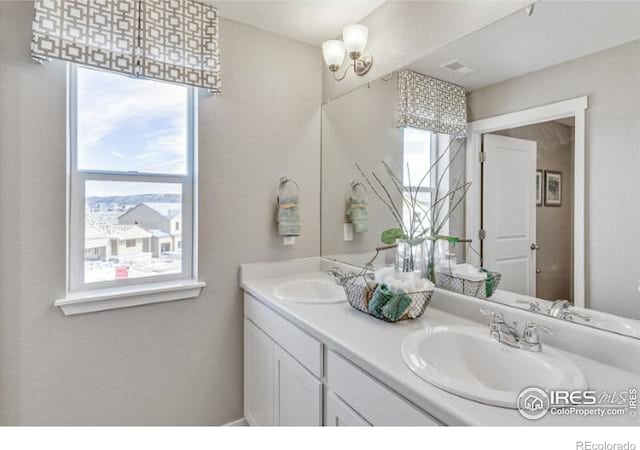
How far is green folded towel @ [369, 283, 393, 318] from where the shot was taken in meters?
1.22

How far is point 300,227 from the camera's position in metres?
2.08

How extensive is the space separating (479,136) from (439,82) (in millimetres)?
342

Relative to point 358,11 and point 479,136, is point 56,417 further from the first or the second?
point 358,11

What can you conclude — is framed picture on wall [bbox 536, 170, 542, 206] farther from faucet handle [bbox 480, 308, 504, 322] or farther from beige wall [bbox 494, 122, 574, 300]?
faucet handle [bbox 480, 308, 504, 322]

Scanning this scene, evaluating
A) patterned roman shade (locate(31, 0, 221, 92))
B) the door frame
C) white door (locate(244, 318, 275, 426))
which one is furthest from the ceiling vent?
white door (locate(244, 318, 275, 426))

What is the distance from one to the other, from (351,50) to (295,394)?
5.71 ft

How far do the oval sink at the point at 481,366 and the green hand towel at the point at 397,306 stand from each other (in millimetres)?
117

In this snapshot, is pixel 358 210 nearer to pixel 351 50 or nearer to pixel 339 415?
pixel 351 50

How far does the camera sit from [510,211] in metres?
1.26

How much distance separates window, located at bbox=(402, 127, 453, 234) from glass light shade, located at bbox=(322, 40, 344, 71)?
1.89 feet

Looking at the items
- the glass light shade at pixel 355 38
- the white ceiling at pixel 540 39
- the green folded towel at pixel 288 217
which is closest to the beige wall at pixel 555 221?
the white ceiling at pixel 540 39
